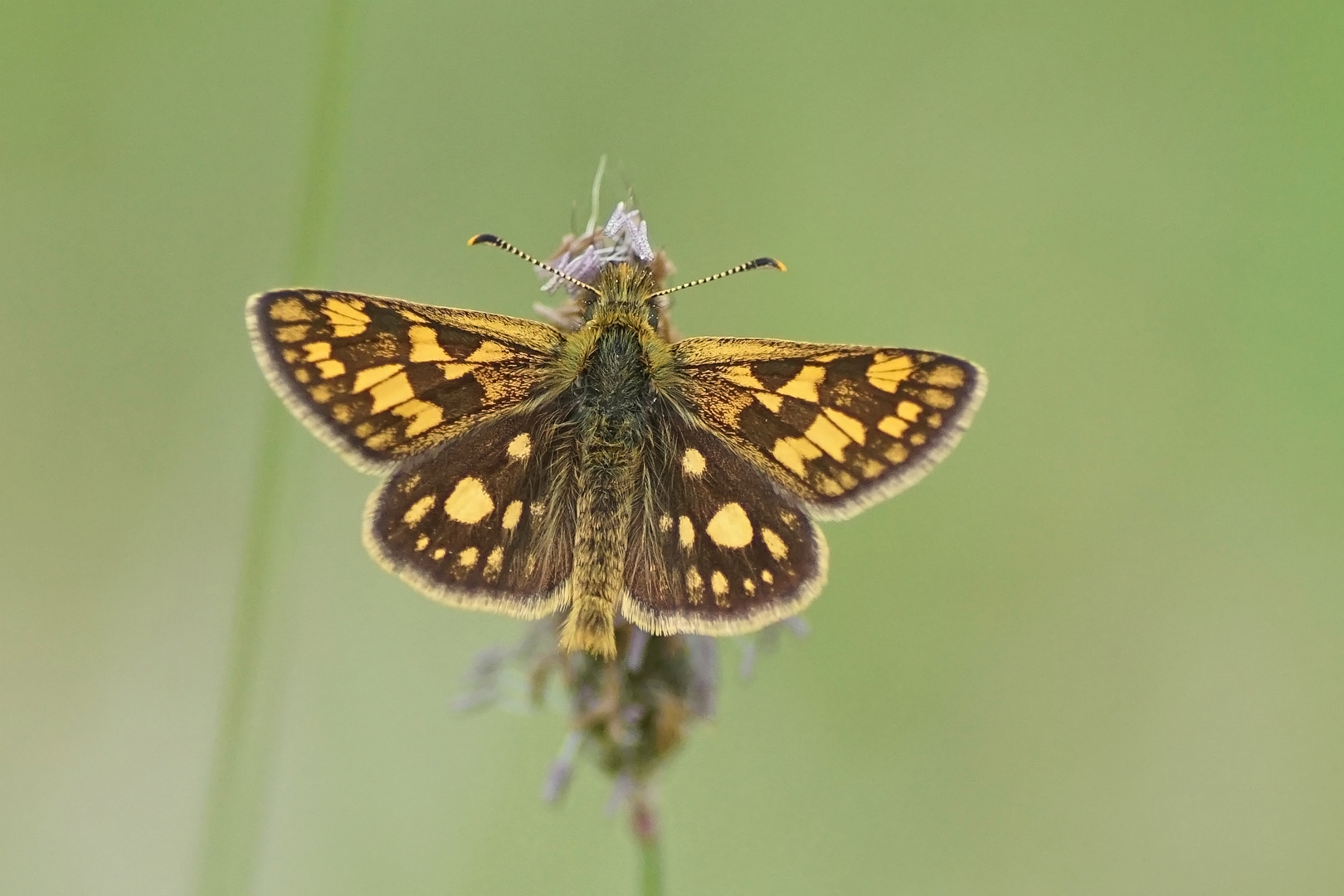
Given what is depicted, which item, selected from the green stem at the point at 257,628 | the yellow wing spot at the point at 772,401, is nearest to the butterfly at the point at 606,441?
the yellow wing spot at the point at 772,401

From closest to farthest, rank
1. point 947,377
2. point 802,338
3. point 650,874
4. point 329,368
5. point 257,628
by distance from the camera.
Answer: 1. point 650,874
2. point 947,377
3. point 329,368
4. point 257,628
5. point 802,338

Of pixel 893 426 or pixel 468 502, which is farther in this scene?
pixel 468 502

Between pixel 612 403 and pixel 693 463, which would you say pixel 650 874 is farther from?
pixel 612 403

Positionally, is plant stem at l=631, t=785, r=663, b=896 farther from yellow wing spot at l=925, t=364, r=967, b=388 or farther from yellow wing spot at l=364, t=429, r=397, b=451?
yellow wing spot at l=925, t=364, r=967, b=388

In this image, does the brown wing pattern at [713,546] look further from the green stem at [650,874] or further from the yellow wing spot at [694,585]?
the green stem at [650,874]

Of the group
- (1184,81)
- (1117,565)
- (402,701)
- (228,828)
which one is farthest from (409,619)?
(1184,81)

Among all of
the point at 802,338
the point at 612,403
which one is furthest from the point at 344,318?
the point at 802,338
